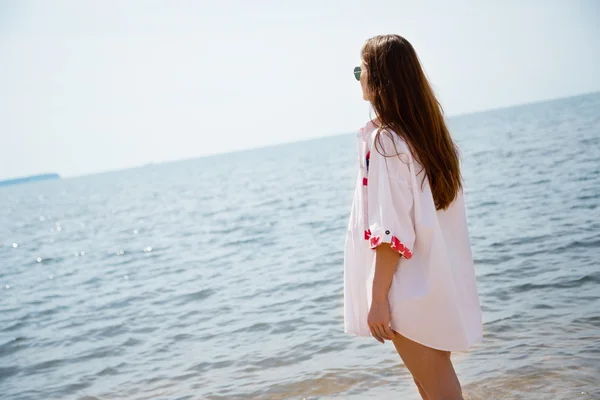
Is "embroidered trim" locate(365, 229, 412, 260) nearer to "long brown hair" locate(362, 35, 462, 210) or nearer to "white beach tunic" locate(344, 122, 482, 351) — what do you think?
"white beach tunic" locate(344, 122, 482, 351)

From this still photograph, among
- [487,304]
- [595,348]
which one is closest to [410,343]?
[595,348]

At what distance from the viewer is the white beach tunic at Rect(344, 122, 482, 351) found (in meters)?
2.35

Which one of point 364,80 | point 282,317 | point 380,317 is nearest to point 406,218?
point 380,317

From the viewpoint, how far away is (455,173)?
251 cm

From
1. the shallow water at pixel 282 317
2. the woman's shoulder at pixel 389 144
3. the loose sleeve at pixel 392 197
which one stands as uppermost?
the woman's shoulder at pixel 389 144

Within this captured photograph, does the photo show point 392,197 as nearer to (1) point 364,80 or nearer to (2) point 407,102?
(2) point 407,102

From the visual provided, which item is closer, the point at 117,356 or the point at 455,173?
the point at 455,173

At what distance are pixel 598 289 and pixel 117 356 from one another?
580 centimetres

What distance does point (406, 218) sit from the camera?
236 centimetres

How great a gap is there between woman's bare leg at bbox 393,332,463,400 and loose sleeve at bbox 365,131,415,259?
0.37 m

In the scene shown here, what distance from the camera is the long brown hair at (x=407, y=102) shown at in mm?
2387

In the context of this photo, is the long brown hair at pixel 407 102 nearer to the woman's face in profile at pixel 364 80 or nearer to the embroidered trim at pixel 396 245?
the woman's face in profile at pixel 364 80

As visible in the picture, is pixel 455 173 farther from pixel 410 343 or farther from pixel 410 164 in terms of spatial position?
pixel 410 343

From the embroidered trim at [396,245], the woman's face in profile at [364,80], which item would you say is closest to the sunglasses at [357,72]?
the woman's face in profile at [364,80]
